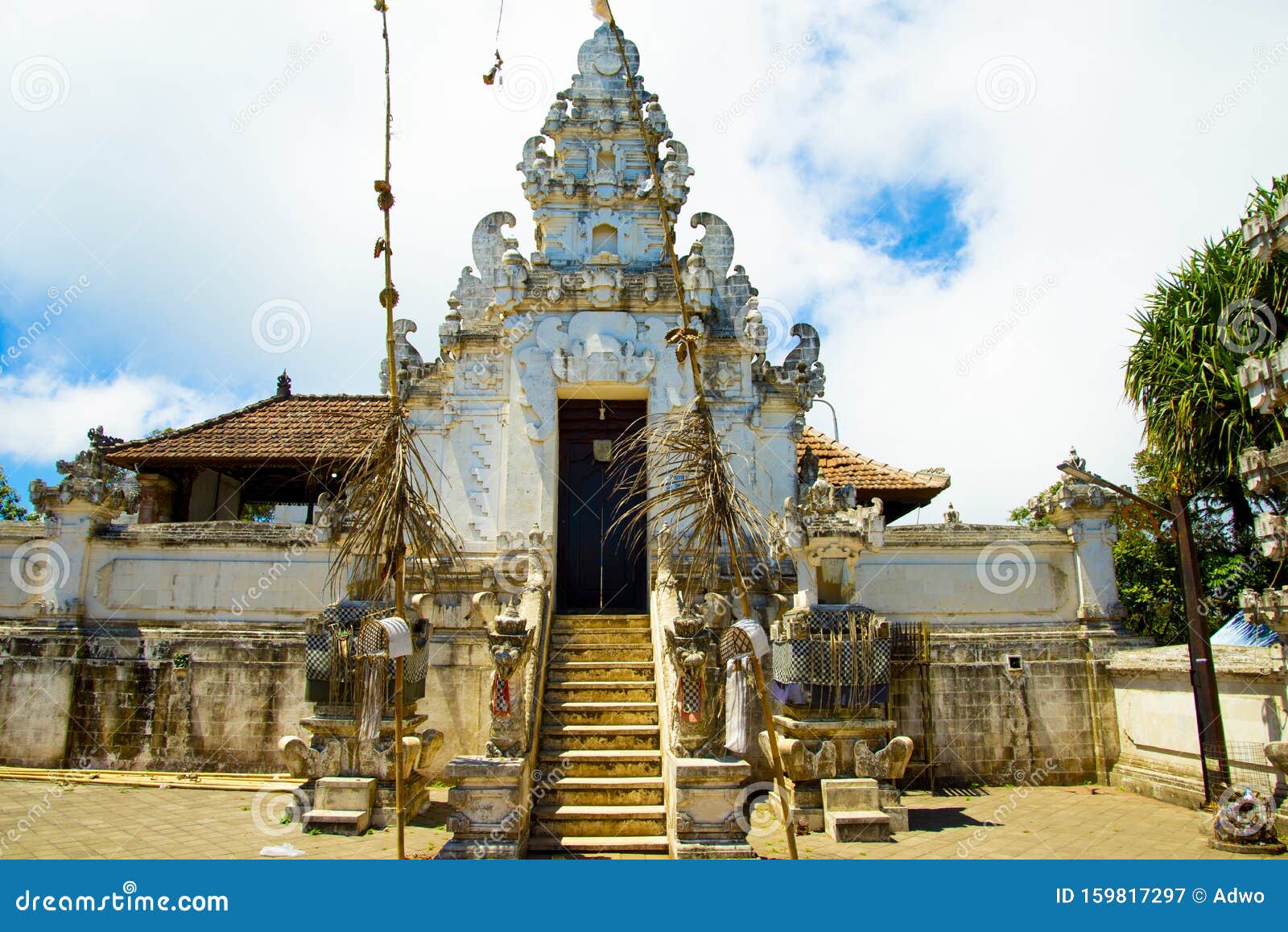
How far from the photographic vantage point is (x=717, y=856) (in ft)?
24.2

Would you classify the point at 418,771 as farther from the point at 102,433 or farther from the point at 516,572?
the point at 102,433

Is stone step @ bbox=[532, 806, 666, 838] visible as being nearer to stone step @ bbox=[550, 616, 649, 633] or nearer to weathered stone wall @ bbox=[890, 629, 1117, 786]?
stone step @ bbox=[550, 616, 649, 633]

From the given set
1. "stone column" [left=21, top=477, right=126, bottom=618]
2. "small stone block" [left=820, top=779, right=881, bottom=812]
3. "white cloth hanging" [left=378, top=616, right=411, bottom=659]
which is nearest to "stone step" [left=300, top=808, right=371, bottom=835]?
"white cloth hanging" [left=378, top=616, right=411, bottom=659]

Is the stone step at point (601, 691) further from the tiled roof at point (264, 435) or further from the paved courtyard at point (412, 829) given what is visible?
the tiled roof at point (264, 435)

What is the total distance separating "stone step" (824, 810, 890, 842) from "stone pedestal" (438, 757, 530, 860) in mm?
3176

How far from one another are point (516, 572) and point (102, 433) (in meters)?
11.7

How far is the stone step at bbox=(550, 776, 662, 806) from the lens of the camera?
846 centimetres

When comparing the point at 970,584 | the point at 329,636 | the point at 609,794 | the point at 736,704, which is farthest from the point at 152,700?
the point at 970,584

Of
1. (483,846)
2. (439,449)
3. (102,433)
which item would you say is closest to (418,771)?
(483,846)

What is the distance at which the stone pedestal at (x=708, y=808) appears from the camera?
753 cm

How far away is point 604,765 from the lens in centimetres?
889

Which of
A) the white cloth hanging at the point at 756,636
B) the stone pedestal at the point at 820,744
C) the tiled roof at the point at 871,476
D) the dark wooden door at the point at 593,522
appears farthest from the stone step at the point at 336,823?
the tiled roof at the point at 871,476

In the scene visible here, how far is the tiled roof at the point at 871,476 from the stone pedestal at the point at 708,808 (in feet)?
25.8

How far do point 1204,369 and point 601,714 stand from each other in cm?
1130
